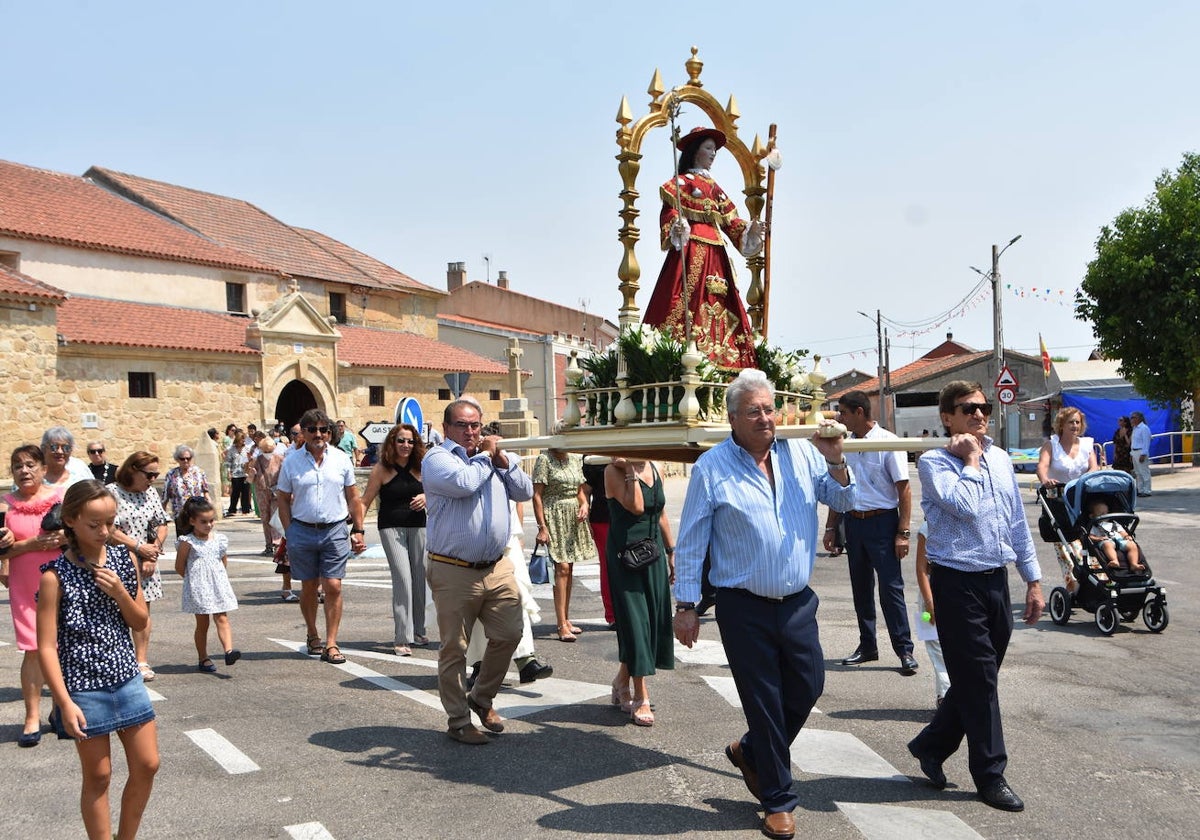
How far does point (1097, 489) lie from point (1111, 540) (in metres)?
0.49

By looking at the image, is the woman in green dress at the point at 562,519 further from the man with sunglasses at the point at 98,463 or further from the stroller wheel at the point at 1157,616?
the man with sunglasses at the point at 98,463

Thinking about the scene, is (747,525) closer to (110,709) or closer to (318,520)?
(110,709)

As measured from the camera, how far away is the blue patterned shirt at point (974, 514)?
5.05 meters

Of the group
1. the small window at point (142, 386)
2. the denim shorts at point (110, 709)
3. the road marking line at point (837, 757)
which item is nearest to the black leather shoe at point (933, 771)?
the road marking line at point (837, 757)

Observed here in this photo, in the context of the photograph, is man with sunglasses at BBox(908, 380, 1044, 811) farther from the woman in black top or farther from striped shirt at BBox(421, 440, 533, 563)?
the woman in black top

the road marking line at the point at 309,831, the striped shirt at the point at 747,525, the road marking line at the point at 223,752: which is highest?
the striped shirt at the point at 747,525

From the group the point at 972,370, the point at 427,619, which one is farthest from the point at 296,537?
the point at 972,370

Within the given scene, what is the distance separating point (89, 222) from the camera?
31219mm

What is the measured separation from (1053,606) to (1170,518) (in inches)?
396

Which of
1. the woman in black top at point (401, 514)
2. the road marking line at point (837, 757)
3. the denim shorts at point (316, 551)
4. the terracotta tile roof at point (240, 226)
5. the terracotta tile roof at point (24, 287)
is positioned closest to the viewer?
the road marking line at point (837, 757)

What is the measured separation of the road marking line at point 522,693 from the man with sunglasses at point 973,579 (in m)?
2.57

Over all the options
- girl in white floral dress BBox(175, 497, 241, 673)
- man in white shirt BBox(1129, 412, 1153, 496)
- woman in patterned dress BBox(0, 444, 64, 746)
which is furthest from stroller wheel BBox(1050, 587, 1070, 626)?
man in white shirt BBox(1129, 412, 1153, 496)

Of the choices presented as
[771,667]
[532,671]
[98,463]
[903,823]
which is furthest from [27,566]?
[98,463]

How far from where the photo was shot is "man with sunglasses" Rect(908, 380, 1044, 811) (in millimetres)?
4977
